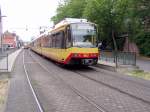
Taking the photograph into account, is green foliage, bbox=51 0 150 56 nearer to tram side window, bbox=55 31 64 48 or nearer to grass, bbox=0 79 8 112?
tram side window, bbox=55 31 64 48

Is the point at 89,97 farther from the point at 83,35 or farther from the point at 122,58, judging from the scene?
the point at 122,58

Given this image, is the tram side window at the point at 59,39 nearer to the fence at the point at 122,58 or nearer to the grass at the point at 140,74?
the fence at the point at 122,58

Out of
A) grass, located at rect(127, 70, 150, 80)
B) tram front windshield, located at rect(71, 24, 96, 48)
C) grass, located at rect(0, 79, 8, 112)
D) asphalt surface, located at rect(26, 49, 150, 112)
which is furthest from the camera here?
tram front windshield, located at rect(71, 24, 96, 48)

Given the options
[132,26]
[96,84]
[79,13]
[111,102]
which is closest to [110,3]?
[132,26]

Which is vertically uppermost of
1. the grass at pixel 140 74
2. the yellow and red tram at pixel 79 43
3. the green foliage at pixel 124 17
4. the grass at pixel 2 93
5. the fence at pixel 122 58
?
the green foliage at pixel 124 17

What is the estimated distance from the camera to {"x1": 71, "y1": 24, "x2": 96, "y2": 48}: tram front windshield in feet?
90.5

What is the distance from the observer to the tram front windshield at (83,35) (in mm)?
27594

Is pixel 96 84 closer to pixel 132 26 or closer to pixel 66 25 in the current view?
pixel 66 25

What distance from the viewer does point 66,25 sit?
92.8 feet

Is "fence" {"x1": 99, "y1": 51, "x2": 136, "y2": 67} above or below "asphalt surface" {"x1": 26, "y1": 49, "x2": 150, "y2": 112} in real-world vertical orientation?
above

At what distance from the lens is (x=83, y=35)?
27953 millimetres

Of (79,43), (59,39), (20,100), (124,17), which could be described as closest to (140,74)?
(79,43)

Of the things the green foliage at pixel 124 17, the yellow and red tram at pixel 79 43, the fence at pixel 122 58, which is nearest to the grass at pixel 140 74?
the fence at pixel 122 58

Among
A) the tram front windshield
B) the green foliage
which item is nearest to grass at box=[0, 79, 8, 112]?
the tram front windshield
